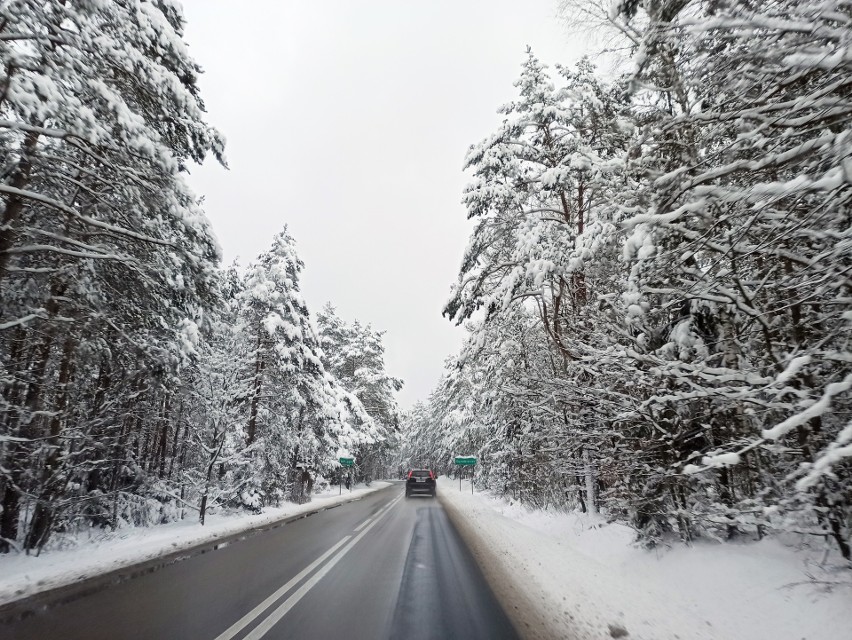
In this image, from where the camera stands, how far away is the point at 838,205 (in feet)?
11.0

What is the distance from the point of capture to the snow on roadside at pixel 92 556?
5.83 m

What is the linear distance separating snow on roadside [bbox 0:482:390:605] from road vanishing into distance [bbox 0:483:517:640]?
2.49 feet

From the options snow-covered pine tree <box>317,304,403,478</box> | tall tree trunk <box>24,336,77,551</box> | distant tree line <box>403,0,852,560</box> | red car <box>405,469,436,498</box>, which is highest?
snow-covered pine tree <box>317,304,403,478</box>

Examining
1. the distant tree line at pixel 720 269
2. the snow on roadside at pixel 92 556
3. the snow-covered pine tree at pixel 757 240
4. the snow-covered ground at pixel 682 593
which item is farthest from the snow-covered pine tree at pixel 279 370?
the snow-covered pine tree at pixel 757 240

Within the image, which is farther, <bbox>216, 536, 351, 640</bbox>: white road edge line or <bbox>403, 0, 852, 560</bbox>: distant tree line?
<bbox>216, 536, 351, 640</bbox>: white road edge line

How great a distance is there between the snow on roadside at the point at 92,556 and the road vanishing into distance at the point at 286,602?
760 mm

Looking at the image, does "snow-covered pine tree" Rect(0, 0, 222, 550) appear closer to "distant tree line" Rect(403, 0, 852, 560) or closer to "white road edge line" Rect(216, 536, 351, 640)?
"white road edge line" Rect(216, 536, 351, 640)

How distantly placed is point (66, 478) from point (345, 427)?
16.5m

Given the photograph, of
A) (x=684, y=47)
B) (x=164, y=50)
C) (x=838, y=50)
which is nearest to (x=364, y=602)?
(x=838, y=50)

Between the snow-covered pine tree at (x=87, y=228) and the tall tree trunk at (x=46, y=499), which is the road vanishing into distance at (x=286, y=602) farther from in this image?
the snow-covered pine tree at (x=87, y=228)

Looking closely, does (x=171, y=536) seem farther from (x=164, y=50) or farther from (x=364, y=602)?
(x=164, y=50)

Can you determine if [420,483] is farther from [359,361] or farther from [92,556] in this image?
[92,556]

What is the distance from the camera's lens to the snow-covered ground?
4.01 m

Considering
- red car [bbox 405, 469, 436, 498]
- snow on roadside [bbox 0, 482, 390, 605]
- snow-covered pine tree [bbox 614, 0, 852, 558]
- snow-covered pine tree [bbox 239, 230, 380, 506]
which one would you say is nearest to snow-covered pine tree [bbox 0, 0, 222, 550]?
snow on roadside [bbox 0, 482, 390, 605]
